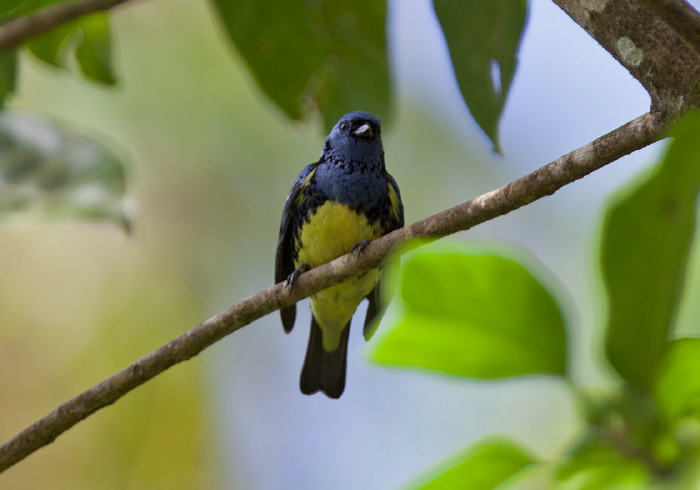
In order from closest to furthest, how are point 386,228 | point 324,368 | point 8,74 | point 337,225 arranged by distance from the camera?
1. point 8,74
2. point 337,225
3. point 386,228
4. point 324,368

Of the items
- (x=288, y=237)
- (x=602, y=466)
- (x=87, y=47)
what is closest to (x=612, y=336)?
(x=602, y=466)

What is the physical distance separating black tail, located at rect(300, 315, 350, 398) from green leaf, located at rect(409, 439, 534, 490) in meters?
2.76

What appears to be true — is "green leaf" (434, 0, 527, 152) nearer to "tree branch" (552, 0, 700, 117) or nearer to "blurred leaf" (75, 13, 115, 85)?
"tree branch" (552, 0, 700, 117)

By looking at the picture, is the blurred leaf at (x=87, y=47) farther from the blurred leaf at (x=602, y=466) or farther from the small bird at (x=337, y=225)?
the blurred leaf at (x=602, y=466)

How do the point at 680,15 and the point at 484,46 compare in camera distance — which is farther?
the point at 484,46

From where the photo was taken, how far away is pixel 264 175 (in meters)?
7.48

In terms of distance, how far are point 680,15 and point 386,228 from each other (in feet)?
7.79

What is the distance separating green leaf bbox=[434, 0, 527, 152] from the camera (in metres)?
2.19

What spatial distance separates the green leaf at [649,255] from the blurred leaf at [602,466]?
0.13m

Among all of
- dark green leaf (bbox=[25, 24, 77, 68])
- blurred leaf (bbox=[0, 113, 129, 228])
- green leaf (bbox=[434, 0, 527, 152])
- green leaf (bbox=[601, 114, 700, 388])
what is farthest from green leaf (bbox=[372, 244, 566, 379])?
dark green leaf (bbox=[25, 24, 77, 68])

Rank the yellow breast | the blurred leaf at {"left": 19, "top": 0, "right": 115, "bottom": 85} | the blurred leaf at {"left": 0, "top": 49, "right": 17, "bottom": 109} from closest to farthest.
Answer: the blurred leaf at {"left": 0, "top": 49, "right": 17, "bottom": 109} → the blurred leaf at {"left": 19, "top": 0, "right": 115, "bottom": 85} → the yellow breast

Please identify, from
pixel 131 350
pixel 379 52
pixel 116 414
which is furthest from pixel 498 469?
pixel 116 414

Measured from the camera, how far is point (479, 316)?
1.58 meters

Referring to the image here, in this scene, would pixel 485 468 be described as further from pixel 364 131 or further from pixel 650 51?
pixel 364 131
